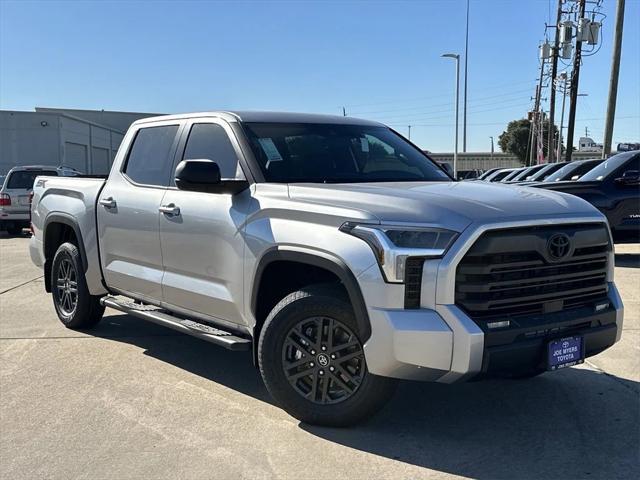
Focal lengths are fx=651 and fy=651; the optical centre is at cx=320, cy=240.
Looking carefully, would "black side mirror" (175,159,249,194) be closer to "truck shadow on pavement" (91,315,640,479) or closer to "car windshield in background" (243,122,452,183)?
"car windshield in background" (243,122,452,183)

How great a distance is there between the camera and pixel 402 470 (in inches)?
137

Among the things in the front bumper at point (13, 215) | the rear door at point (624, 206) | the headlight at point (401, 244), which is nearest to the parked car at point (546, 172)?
the rear door at point (624, 206)

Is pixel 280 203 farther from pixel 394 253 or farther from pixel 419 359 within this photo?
pixel 419 359

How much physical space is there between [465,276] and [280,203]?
1.27m

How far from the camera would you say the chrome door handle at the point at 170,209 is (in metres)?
4.80

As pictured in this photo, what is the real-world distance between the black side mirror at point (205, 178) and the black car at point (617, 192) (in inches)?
293

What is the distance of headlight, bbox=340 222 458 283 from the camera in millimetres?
3412

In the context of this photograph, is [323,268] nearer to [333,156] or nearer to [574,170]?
[333,156]

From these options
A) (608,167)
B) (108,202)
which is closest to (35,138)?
(608,167)

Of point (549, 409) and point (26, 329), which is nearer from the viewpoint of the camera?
point (549, 409)

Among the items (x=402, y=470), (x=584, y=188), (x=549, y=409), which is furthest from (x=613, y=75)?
(x=402, y=470)

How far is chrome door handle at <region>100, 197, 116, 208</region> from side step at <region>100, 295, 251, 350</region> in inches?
32.4

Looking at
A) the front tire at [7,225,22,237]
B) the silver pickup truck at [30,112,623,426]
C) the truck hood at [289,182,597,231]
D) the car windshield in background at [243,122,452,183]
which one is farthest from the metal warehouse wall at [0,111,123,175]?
the truck hood at [289,182,597,231]

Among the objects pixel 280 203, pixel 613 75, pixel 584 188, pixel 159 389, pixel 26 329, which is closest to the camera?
pixel 280 203
